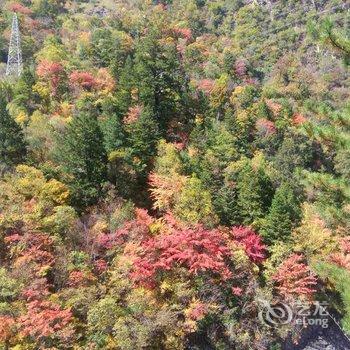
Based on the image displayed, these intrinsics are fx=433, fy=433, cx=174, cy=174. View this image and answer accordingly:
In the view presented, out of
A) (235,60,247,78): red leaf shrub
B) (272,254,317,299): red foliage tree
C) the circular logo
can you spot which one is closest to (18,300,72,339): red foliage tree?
the circular logo

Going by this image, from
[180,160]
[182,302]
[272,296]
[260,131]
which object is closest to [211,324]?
[182,302]

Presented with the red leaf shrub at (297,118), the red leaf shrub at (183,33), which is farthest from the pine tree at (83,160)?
the red leaf shrub at (183,33)

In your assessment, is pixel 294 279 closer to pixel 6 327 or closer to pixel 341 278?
pixel 6 327

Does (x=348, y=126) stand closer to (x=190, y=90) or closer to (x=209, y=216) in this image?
(x=209, y=216)

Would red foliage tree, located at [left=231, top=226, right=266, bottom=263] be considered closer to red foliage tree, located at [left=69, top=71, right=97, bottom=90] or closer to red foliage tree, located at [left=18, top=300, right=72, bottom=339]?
red foliage tree, located at [left=18, top=300, right=72, bottom=339]

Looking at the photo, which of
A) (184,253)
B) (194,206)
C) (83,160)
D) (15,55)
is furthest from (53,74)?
(184,253)
